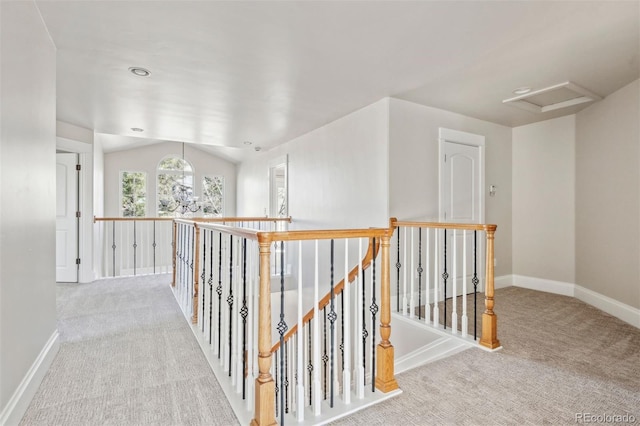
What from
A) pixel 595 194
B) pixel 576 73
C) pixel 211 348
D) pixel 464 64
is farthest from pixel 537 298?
pixel 211 348

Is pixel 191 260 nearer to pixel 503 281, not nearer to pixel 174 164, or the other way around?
pixel 503 281

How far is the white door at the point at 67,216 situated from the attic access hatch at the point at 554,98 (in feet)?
19.5

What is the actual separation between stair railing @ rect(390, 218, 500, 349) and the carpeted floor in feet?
1.25

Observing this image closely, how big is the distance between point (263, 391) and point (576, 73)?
144 inches

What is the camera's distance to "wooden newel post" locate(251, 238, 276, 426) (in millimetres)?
1604

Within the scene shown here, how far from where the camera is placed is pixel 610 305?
11.6 ft

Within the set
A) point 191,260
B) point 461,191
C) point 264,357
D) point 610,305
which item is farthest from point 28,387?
point 610,305

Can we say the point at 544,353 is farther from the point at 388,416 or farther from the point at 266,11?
the point at 266,11

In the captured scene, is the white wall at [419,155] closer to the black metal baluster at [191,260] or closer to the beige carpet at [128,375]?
the black metal baluster at [191,260]

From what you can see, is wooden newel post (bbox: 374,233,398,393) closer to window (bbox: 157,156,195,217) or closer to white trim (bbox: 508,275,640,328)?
white trim (bbox: 508,275,640,328)

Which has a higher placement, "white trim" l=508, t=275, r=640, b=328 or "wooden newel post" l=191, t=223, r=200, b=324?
"wooden newel post" l=191, t=223, r=200, b=324

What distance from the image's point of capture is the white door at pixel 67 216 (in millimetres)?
4863

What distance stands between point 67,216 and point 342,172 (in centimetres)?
414

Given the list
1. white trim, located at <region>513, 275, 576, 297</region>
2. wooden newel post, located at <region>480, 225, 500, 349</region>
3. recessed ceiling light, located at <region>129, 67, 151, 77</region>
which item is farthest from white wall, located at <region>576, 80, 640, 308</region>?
recessed ceiling light, located at <region>129, 67, 151, 77</region>
